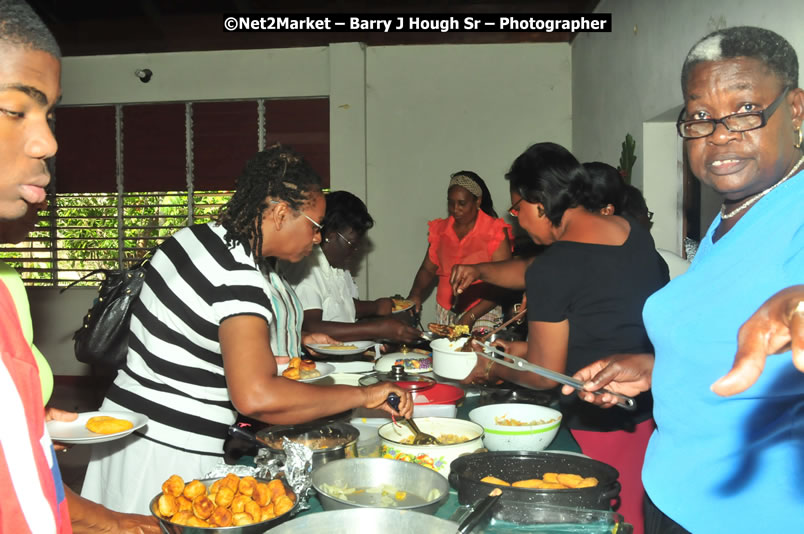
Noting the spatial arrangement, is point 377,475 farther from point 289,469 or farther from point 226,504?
point 226,504

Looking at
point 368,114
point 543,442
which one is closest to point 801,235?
point 543,442

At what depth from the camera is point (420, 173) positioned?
622 centimetres

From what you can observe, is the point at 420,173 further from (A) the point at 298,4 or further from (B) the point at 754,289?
(B) the point at 754,289

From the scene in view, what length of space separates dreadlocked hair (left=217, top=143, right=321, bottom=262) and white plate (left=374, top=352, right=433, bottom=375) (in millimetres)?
870

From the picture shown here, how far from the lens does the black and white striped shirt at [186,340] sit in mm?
1658

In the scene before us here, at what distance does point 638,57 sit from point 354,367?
2619mm

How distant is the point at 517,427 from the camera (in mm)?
1711

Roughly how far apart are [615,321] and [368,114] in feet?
15.1

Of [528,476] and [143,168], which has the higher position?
[143,168]

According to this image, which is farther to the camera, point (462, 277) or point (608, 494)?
point (462, 277)

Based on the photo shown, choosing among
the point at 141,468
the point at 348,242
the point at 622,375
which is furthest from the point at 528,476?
the point at 348,242

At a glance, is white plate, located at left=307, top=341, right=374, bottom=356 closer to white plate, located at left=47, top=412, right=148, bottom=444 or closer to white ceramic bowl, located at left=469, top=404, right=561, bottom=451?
white ceramic bowl, located at left=469, top=404, right=561, bottom=451

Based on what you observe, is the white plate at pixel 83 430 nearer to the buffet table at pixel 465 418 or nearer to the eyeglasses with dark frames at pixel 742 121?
the buffet table at pixel 465 418

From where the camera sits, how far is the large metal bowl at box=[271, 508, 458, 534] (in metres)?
1.13
